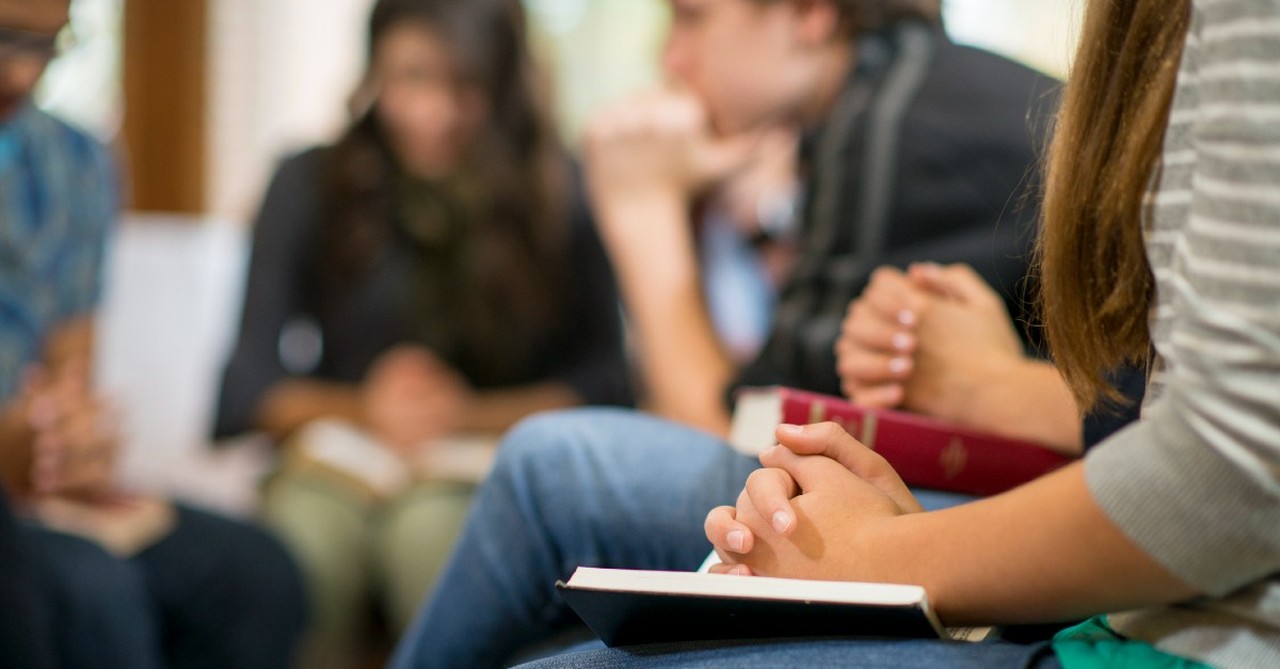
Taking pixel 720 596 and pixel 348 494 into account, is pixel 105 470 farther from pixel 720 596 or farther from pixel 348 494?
pixel 720 596

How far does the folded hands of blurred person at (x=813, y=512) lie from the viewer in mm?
496

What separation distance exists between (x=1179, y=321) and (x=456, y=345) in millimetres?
1516

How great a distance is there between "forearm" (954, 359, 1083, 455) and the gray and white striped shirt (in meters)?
0.25

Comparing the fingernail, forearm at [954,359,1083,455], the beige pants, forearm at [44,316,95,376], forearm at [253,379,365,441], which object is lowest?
the beige pants

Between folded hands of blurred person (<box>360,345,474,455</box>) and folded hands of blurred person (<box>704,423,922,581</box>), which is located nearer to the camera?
folded hands of blurred person (<box>704,423,922,581</box>)

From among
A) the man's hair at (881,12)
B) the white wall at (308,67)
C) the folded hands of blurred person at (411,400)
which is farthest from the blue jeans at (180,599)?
the white wall at (308,67)

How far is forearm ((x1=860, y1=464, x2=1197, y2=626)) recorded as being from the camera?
0.43m

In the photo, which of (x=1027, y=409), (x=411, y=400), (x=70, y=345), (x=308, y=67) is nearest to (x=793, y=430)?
(x=1027, y=409)

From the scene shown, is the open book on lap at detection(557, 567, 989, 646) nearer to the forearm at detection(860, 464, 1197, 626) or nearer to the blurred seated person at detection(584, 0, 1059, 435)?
the forearm at detection(860, 464, 1197, 626)

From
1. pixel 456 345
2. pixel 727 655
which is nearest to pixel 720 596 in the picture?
pixel 727 655

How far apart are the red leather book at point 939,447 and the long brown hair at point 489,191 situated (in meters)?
1.16

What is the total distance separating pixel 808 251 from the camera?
1.06 m

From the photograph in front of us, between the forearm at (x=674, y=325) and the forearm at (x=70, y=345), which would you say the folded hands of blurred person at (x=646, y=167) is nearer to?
the forearm at (x=674, y=325)

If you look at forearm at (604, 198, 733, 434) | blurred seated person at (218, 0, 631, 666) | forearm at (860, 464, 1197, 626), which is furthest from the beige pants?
forearm at (860, 464, 1197, 626)
